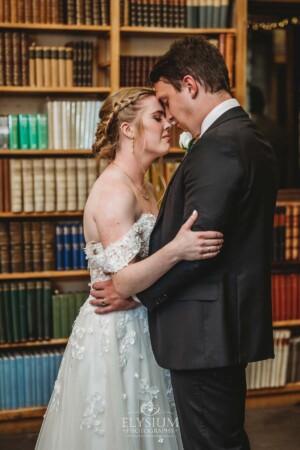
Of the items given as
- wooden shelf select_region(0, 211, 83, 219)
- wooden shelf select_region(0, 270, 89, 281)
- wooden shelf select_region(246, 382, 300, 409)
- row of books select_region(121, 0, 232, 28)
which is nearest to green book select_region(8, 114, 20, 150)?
wooden shelf select_region(0, 211, 83, 219)

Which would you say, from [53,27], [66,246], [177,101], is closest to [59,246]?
[66,246]

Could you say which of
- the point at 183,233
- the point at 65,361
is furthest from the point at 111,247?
the point at 65,361

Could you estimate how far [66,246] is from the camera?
3715mm

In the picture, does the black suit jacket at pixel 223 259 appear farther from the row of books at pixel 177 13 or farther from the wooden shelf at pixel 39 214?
the row of books at pixel 177 13

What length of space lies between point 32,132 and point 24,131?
44 millimetres

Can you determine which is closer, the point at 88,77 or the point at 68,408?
the point at 68,408

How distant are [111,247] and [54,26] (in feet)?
6.24

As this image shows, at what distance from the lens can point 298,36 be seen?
419 cm

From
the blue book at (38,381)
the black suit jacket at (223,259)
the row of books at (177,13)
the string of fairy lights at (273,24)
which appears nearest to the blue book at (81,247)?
the blue book at (38,381)

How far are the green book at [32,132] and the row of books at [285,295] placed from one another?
5.37ft

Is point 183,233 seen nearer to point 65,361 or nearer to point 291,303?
point 65,361

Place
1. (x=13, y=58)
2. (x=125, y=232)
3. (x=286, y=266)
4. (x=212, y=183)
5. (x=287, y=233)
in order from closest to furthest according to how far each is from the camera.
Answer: (x=212, y=183), (x=125, y=232), (x=13, y=58), (x=287, y=233), (x=286, y=266)

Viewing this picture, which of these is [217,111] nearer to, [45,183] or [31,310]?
[45,183]

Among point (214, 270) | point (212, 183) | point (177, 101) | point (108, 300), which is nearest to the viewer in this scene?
point (212, 183)
